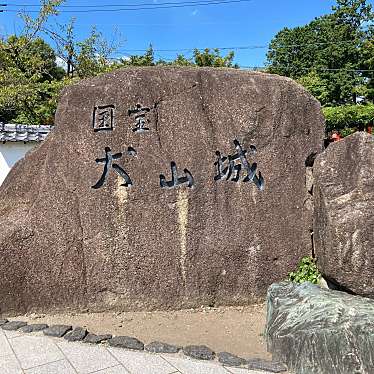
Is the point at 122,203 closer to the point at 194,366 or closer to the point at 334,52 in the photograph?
the point at 194,366

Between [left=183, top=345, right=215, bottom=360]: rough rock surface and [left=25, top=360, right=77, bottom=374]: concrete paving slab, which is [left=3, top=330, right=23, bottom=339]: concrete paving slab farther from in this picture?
[left=183, top=345, right=215, bottom=360]: rough rock surface

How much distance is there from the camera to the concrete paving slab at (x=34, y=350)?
3.63 m

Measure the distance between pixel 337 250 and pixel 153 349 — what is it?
199cm

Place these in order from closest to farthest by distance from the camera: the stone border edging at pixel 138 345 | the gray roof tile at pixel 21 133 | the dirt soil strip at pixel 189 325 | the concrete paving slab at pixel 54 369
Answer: the concrete paving slab at pixel 54 369 → the stone border edging at pixel 138 345 → the dirt soil strip at pixel 189 325 → the gray roof tile at pixel 21 133

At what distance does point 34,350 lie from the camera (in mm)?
3850

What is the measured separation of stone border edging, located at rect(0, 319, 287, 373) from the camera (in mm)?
3590

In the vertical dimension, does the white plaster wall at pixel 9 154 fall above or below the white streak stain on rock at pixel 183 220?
above

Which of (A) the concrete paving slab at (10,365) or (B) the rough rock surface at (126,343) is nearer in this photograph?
(A) the concrete paving slab at (10,365)

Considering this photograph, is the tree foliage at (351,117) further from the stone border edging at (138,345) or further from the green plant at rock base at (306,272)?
the stone border edging at (138,345)

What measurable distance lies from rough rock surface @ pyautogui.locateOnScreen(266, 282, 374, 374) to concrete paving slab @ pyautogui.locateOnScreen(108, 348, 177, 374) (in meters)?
0.96

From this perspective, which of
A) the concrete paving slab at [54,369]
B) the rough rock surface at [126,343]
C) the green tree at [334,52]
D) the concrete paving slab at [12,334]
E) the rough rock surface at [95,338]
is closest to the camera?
the concrete paving slab at [54,369]

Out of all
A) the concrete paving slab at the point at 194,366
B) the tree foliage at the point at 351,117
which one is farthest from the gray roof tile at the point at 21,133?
the tree foliage at the point at 351,117

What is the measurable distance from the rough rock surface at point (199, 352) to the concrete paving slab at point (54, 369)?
954mm

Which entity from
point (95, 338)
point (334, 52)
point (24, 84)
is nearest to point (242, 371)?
point (95, 338)
